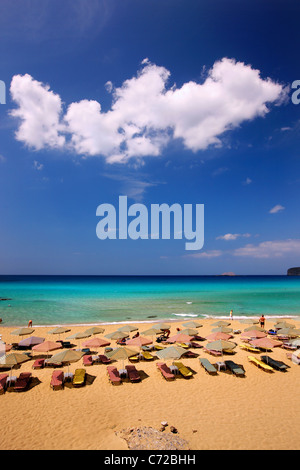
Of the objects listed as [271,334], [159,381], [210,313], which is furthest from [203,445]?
[210,313]

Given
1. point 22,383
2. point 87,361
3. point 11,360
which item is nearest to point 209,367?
point 87,361

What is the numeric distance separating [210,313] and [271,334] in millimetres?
15072

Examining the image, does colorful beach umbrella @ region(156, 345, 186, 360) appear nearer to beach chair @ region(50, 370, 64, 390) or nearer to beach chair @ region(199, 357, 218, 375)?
beach chair @ region(199, 357, 218, 375)

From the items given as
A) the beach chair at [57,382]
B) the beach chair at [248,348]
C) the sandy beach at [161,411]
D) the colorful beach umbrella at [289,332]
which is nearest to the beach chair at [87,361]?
the sandy beach at [161,411]

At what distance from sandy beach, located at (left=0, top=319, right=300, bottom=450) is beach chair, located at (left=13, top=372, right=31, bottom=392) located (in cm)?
31

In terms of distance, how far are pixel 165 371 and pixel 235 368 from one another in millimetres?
3942

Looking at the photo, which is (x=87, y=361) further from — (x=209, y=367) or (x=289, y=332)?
(x=289, y=332)

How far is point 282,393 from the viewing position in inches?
450

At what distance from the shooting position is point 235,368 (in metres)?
13.7

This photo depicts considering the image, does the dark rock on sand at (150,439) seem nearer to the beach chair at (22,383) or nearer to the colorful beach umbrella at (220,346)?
the beach chair at (22,383)

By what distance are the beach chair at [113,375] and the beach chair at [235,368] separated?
20.5 ft
